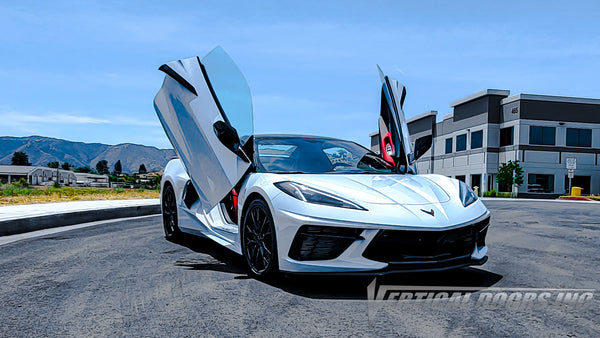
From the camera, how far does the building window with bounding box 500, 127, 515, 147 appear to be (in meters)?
43.5

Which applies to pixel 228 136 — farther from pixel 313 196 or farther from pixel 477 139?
pixel 477 139

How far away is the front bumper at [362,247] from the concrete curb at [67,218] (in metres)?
6.22

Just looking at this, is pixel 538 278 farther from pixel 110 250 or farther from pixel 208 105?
pixel 110 250

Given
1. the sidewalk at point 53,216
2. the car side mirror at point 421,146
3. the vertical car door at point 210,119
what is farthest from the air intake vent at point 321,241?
the sidewalk at point 53,216

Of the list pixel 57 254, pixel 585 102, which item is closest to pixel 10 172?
pixel 585 102

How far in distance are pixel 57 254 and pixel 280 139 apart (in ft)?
9.29

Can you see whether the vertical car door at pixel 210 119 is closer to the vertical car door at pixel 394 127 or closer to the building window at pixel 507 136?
the vertical car door at pixel 394 127

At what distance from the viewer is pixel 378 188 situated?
13.7ft

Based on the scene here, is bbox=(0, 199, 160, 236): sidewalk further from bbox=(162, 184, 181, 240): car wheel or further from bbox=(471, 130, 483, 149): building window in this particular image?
bbox=(471, 130, 483, 149): building window

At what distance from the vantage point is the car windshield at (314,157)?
486cm

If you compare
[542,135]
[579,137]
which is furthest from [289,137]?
[579,137]

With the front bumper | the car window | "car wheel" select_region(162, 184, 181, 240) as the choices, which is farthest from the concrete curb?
the front bumper

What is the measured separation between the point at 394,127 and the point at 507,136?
139ft

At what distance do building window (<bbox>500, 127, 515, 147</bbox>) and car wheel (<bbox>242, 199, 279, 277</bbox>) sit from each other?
42721 mm
